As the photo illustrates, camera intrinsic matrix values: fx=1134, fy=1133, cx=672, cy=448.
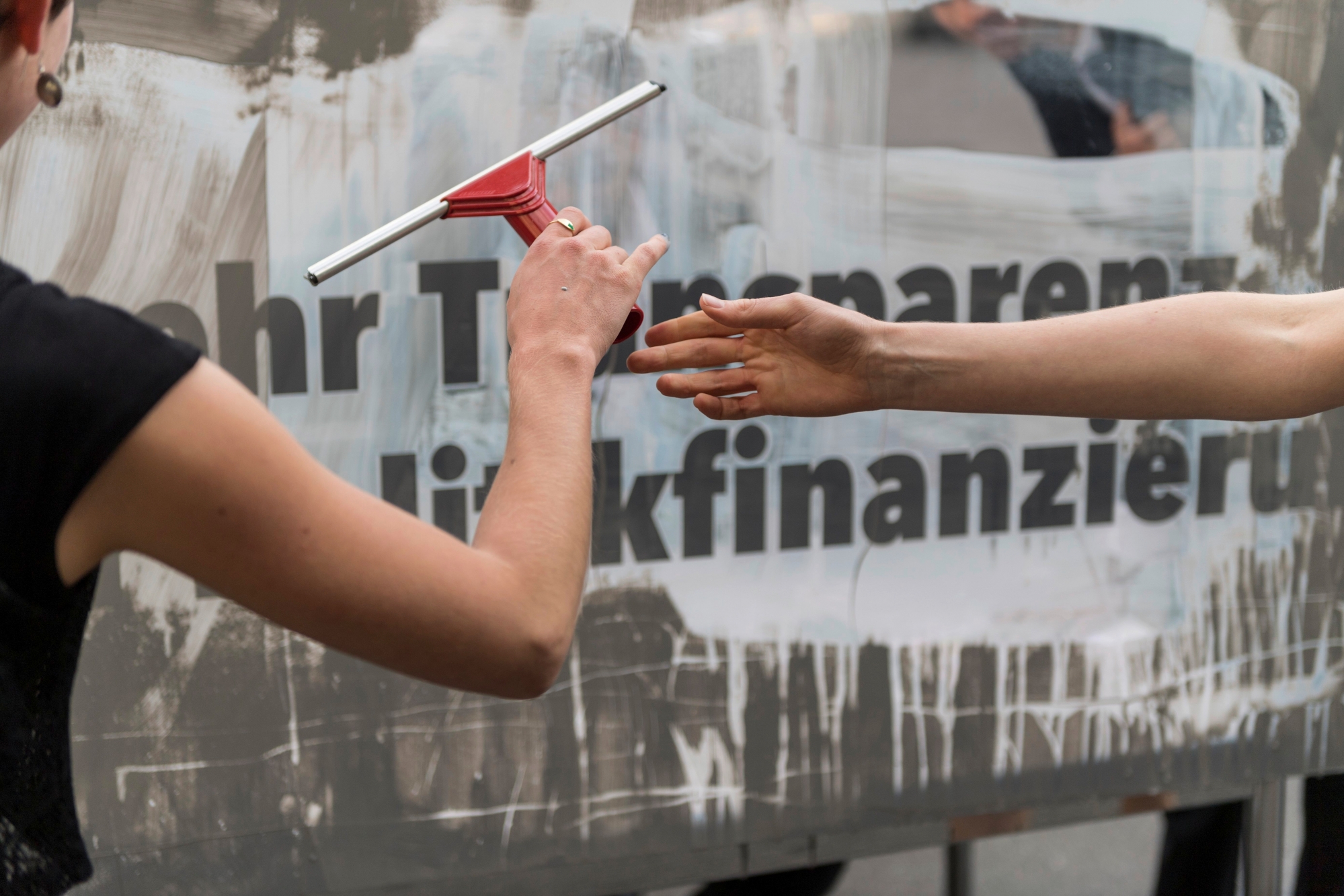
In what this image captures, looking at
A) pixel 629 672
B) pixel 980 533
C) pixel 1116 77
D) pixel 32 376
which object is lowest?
pixel 629 672

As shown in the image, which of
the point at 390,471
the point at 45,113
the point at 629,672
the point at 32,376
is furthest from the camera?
the point at 629,672

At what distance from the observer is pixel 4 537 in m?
0.57

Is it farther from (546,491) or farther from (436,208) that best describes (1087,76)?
(546,491)

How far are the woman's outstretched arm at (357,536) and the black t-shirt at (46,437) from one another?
0.04 ft

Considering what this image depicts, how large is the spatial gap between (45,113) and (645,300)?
2.09 ft

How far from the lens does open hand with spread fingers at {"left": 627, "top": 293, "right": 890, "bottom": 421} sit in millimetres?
1072

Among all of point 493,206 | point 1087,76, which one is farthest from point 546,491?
point 1087,76

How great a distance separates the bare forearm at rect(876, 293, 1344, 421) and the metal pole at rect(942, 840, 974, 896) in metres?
1.06

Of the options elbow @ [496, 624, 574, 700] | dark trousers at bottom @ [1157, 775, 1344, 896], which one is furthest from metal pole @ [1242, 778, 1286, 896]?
elbow @ [496, 624, 574, 700]

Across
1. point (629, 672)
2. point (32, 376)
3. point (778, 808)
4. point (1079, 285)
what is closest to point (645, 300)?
point (629, 672)

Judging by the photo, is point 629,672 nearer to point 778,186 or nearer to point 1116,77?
point 778,186

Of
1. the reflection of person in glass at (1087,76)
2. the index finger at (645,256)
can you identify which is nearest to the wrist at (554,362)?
the index finger at (645,256)

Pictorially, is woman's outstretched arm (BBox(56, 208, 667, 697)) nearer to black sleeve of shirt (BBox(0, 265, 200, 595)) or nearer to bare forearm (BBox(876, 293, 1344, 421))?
black sleeve of shirt (BBox(0, 265, 200, 595))

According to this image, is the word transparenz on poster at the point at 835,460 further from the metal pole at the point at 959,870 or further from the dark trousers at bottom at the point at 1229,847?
the metal pole at the point at 959,870
